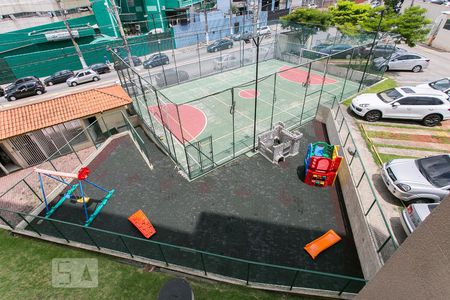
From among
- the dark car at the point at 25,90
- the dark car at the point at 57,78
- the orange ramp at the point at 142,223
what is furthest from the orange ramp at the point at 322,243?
the dark car at the point at 57,78

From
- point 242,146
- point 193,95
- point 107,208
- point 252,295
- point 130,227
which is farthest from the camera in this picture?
point 193,95

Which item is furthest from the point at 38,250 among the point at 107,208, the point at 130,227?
the point at 130,227

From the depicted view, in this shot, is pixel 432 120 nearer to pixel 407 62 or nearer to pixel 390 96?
pixel 390 96

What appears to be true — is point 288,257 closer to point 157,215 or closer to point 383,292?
point 383,292

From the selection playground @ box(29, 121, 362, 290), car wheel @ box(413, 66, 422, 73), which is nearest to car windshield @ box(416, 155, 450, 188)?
playground @ box(29, 121, 362, 290)

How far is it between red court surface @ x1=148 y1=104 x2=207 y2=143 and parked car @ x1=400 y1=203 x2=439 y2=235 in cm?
1112

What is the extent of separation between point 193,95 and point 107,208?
12.8m

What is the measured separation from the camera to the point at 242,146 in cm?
1346

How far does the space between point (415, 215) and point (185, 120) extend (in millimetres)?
13775

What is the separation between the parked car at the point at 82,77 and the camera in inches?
1047

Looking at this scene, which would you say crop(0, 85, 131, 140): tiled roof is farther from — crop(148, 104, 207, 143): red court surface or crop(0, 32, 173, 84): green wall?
crop(0, 32, 173, 84): green wall

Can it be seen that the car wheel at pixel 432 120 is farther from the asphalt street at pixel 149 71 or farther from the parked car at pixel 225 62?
the parked car at pixel 225 62

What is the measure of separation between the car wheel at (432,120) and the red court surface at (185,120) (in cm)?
1366

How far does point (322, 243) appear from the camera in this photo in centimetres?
839
